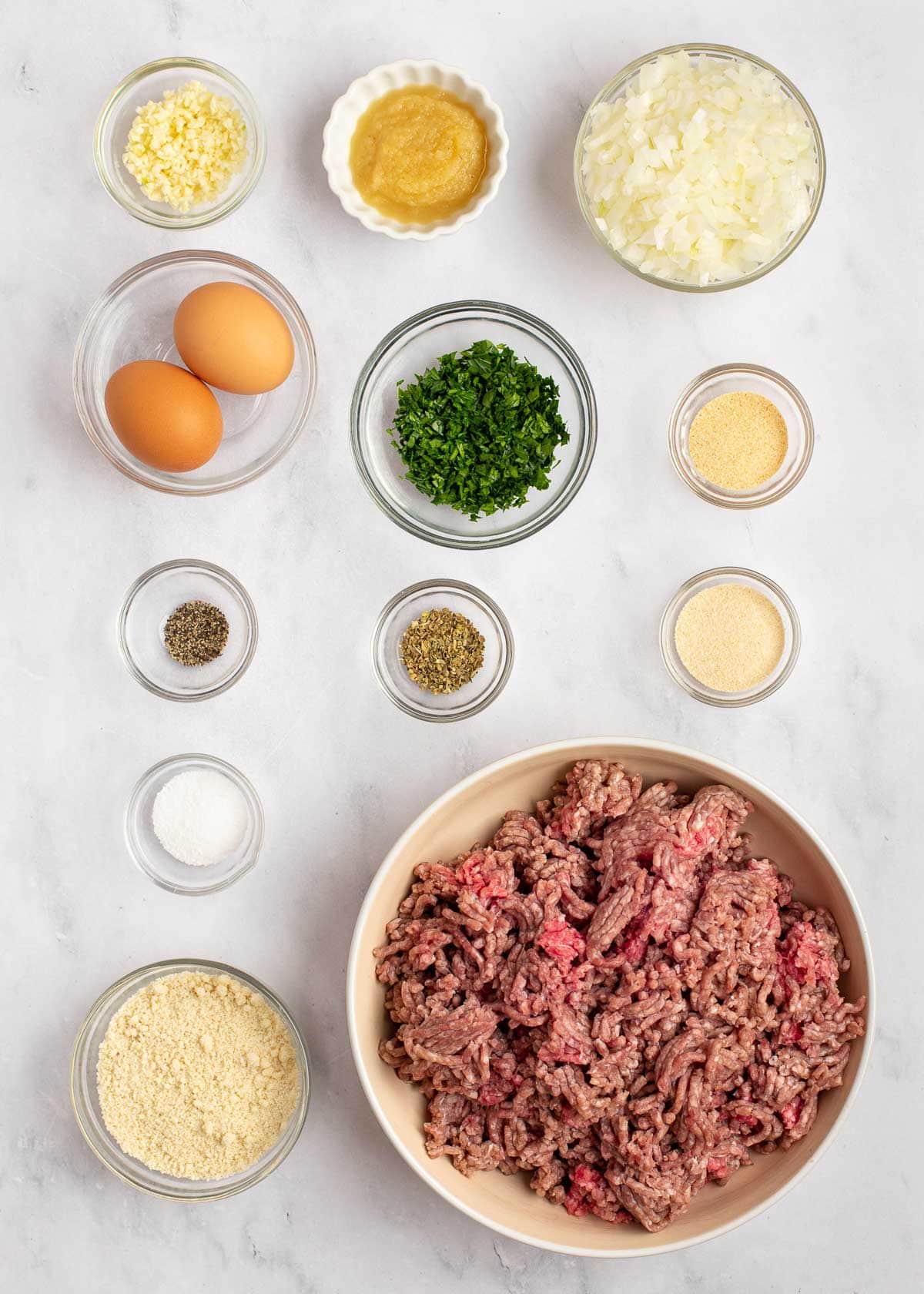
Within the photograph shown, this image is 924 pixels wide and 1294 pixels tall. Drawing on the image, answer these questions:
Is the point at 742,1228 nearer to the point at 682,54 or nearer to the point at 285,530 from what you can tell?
the point at 285,530

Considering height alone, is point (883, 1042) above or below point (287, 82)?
below

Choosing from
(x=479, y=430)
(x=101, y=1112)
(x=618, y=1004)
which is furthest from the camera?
(x=101, y=1112)

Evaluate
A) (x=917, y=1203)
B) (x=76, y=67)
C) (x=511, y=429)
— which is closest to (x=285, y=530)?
(x=511, y=429)

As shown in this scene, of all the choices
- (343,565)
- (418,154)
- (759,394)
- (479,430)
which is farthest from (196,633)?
(759,394)

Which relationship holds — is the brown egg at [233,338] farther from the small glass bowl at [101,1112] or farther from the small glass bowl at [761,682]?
the small glass bowl at [101,1112]

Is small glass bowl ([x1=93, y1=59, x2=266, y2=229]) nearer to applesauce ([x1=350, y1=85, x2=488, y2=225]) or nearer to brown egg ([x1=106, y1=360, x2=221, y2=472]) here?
applesauce ([x1=350, y1=85, x2=488, y2=225])

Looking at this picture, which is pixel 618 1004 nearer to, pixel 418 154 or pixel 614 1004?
pixel 614 1004

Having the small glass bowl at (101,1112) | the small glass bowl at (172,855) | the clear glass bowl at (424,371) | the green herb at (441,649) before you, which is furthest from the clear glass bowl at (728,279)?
the small glass bowl at (101,1112)
